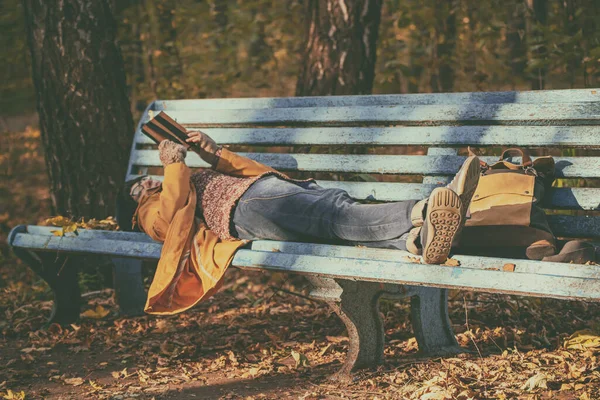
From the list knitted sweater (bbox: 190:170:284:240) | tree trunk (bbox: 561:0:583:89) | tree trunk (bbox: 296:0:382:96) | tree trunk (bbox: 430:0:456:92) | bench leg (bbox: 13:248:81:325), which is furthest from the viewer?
tree trunk (bbox: 430:0:456:92)

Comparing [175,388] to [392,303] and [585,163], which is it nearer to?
[392,303]

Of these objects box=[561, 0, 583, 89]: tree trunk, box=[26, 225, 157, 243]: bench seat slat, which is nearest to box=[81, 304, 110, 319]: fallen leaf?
box=[26, 225, 157, 243]: bench seat slat

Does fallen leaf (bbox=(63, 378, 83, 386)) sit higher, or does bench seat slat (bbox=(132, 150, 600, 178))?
bench seat slat (bbox=(132, 150, 600, 178))

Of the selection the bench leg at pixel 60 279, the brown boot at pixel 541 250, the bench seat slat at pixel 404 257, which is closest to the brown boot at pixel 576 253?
the brown boot at pixel 541 250

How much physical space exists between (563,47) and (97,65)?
11.1 ft

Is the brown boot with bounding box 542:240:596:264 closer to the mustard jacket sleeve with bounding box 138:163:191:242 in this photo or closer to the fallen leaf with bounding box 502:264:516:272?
the fallen leaf with bounding box 502:264:516:272

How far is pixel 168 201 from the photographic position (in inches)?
159

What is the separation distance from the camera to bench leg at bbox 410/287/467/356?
12.5 feet

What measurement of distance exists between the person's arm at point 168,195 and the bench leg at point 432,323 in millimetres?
1280

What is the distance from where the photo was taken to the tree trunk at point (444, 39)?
817 cm

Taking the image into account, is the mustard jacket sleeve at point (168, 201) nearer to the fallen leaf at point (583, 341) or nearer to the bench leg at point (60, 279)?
the bench leg at point (60, 279)

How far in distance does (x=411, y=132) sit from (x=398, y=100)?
28cm

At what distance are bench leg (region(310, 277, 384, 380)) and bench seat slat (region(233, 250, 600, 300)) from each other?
0.42ft

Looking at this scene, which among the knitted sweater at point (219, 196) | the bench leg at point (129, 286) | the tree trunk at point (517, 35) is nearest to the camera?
the knitted sweater at point (219, 196)
